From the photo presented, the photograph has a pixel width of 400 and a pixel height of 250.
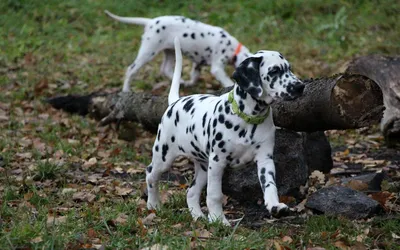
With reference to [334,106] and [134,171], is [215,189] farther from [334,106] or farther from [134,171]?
[134,171]

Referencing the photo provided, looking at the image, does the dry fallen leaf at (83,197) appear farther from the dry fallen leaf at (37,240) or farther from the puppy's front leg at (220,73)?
the puppy's front leg at (220,73)

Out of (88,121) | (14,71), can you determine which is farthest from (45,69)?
(88,121)

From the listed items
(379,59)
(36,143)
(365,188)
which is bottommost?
(36,143)

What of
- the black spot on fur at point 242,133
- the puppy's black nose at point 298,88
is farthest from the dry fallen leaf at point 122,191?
the puppy's black nose at point 298,88

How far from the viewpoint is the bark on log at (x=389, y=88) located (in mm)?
8109

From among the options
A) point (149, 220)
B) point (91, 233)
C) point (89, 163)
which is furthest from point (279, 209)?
point (89, 163)

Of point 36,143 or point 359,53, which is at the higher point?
point 359,53

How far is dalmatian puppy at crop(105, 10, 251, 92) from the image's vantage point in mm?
10617

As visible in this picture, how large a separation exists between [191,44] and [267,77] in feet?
18.8

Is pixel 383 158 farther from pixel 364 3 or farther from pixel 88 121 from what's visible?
pixel 364 3

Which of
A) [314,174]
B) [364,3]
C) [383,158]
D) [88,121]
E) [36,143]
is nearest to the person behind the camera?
[314,174]

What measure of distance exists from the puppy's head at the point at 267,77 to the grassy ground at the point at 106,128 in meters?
1.05

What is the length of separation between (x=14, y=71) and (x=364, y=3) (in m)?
8.53

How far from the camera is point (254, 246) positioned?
15.1 ft
